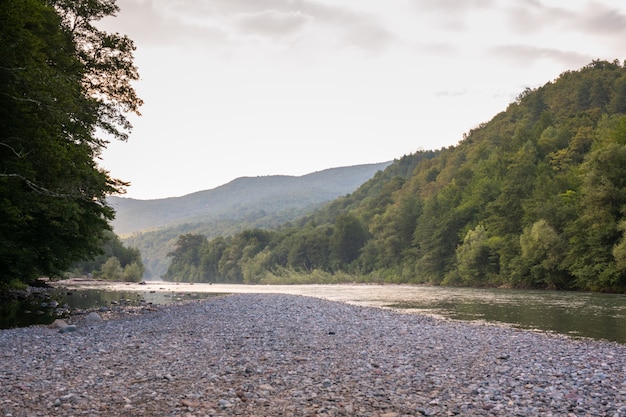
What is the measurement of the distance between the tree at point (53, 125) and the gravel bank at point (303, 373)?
643 cm

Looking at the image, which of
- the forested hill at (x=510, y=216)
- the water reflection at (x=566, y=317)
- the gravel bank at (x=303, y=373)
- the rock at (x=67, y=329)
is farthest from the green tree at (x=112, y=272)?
the gravel bank at (x=303, y=373)

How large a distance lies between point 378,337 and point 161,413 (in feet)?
37.7

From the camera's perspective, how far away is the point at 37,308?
33.3 m

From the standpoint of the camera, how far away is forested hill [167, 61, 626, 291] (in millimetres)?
58250

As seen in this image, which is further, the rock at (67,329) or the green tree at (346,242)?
the green tree at (346,242)

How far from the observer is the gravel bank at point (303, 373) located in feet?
32.4

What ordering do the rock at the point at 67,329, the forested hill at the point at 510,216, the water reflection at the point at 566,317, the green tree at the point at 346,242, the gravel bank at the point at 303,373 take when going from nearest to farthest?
the gravel bank at the point at 303,373 → the rock at the point at 67,329 → the water reflection at the point at 566,317 → the forested hill at the point at 510,216 → the green tree at the point at 346,242

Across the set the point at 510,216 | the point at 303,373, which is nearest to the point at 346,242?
the point at 510,216

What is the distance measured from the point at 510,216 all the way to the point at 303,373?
83126 millimetres

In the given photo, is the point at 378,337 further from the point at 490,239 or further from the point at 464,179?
the point at 464,179

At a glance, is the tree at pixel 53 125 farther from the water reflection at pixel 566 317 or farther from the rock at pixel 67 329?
the water reflection at pixel 566 317

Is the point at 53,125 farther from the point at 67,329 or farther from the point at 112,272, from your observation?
the point at 112,272

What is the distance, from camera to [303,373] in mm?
12914

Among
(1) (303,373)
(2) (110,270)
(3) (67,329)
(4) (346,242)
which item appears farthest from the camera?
(4) (346,242)
